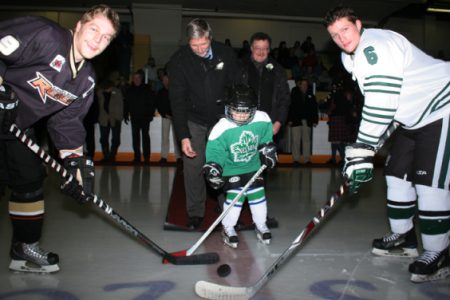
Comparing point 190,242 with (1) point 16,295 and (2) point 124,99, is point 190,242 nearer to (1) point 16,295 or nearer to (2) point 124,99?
(1) point 16,295

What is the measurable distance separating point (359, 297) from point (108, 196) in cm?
282

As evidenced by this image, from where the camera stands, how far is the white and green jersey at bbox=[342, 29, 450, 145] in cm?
202

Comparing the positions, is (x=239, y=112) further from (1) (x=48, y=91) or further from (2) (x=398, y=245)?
(2) (x=398, y=245)

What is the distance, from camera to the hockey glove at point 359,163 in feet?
6.82

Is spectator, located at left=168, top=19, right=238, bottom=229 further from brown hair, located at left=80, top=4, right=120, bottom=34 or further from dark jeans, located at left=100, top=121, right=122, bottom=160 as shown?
dark jeans, located at left=100, top=121, right=122, bottom=160

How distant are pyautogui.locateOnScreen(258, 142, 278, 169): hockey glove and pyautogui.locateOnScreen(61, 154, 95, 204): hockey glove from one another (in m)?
1.04

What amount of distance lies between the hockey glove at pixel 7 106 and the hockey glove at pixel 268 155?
142 centimetres

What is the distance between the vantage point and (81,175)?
2.29 m

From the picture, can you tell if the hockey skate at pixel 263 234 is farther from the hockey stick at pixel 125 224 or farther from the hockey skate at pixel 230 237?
the hockey stick at pixel 125 224

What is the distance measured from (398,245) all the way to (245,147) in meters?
1.05

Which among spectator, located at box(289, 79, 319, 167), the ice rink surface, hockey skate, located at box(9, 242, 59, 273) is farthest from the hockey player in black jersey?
spectator, located at box(289, 79, 319, 167)

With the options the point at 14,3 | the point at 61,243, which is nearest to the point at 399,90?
the point at 61,243

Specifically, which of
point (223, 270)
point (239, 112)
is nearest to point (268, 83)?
point (239, 112)

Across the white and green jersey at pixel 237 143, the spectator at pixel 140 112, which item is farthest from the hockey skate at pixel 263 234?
the spectator at pixel 140 112
